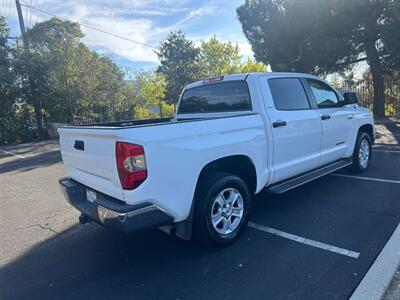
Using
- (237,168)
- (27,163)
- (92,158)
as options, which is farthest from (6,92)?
(237,168)

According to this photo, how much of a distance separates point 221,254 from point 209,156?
109cm

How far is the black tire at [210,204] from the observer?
3402mm

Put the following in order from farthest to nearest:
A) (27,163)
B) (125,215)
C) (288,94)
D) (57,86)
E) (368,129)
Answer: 1. (57,86)
2. (27,163)
3. (368,129)
4. (288,94)
5. (125,215)

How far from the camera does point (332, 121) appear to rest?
17.4 ft

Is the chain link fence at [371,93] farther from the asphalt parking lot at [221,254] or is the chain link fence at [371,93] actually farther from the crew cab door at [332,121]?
the asphalt parking lot at [221,254]

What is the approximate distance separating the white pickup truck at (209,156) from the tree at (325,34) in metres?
10.4

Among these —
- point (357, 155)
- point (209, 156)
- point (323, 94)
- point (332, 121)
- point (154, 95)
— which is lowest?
point (357, 155)

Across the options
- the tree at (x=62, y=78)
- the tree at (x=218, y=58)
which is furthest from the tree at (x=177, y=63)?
the tree at (x=62, y=78)

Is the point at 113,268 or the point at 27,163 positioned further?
the point at 27,163

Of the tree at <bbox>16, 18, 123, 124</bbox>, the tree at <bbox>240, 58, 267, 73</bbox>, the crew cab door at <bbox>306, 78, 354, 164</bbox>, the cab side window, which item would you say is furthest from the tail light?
the tree at <bbox>240, 58, 267, 73</bbox>

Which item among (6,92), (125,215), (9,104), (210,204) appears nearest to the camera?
(125,215)

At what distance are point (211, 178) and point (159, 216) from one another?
789 millimetres

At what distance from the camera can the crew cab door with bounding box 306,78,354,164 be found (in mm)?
5164

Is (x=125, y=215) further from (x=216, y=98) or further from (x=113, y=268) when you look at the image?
(x=216, y=98)
